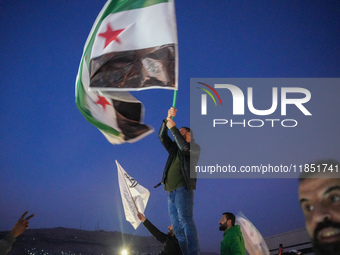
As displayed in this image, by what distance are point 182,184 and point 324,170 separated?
338 centimetres

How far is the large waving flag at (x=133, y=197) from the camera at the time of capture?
27.6ft

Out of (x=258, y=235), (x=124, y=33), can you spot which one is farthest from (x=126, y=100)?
(x=258, y=235)

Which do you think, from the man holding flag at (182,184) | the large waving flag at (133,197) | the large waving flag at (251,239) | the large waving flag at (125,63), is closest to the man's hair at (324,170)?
the man holding flag at (182,184)

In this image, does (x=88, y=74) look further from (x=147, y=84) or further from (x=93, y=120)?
(x=147, y=84)

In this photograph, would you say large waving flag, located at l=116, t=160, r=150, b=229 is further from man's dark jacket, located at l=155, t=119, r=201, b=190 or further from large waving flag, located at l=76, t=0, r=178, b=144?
man's dark jacket, located at l=155, t=119, r=201, b=190

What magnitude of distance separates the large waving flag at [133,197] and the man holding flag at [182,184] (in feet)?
12.6

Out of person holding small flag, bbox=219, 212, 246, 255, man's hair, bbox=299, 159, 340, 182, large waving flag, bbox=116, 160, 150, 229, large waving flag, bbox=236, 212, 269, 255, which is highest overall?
large waving flag, bbox=116, 160, 150, 229

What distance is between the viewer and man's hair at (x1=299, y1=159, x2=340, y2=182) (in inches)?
37.4

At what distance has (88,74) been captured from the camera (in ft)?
18.5

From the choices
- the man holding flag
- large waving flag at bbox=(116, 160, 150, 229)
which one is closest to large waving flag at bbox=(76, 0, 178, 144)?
the man holding flag

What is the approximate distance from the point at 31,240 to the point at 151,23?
3353 inches

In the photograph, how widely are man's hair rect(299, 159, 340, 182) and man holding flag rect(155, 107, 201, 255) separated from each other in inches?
121

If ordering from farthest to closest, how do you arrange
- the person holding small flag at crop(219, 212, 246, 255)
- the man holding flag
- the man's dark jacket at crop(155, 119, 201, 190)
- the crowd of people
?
the person holding small flag at crop(219, 212, 246, 255)
the man's dark jacket at crop(155, 119, 201, 190)
the man holding flag
the crowd of people

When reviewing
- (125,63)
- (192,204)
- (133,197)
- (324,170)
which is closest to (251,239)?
(133,197)
